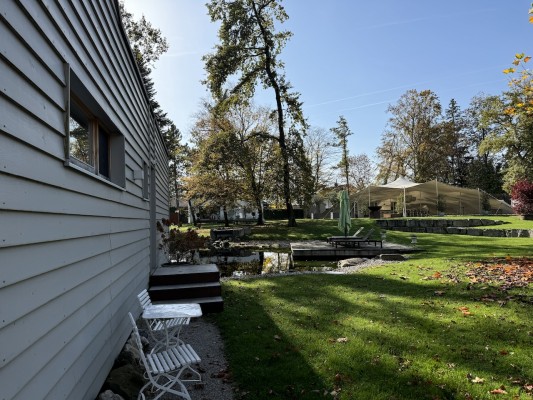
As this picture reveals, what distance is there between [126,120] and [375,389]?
14.4ft

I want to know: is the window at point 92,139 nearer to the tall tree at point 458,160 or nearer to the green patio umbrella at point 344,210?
the green patio umbrella at point 344,210

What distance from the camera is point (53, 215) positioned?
2.35 meters

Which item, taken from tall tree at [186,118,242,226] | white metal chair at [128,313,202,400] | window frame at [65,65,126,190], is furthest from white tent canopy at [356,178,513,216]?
white metal chair at [128,313,202,400]

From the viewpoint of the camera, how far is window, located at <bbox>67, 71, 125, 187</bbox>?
319cm

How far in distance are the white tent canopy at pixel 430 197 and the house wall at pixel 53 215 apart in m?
29.9

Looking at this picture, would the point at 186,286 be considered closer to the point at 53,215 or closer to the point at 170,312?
the point at 170,312

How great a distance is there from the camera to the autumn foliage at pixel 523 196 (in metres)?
22.7

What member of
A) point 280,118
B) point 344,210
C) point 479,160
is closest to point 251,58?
point 280,118

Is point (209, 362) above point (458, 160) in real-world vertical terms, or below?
below

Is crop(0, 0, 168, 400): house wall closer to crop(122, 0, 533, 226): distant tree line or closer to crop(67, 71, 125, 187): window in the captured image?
crop(67, 71, 125, 187): window

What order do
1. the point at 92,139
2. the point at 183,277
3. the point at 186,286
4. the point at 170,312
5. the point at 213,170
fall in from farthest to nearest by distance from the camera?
the point at 213,170
the point at 183,277
the point at 186,286
the point at 92,139
the point at 170,312

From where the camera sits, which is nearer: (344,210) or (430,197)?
(344,210)

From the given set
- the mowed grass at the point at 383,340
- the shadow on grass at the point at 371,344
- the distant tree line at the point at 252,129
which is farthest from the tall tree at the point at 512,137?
the shadow on grass at the point at 371,344

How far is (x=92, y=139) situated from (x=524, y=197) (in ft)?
85.5
